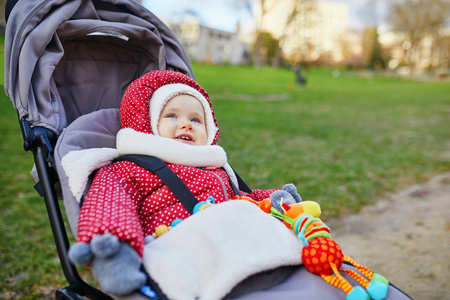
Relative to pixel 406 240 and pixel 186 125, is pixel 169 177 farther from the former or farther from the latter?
pixel 406 240

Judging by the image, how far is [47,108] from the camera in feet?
6.39

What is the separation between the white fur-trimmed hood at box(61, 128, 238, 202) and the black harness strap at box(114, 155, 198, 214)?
4cm

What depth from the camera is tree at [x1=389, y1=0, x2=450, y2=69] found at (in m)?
37.1

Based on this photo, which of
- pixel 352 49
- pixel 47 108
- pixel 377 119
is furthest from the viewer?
pixel 352 49

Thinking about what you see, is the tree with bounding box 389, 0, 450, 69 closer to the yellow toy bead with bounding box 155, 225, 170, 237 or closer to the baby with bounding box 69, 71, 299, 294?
the baby with bounding box 69, 71, 299, 294

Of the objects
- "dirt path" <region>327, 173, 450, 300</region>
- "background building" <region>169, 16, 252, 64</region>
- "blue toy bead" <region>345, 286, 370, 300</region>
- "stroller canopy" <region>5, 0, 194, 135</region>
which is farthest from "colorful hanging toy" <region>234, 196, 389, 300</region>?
"background building" <region>169, 16, 252, 64</region>

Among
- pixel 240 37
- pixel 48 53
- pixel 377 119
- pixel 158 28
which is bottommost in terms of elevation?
pixel 377 119

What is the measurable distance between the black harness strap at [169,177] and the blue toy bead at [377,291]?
730 mm

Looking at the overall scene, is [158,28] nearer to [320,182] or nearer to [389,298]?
[389,298]

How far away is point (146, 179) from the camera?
5.63 feet

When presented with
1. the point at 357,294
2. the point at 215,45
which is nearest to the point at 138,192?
the point at 357,294

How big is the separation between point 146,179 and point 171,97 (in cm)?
48

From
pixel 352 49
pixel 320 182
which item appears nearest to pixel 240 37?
pixel 352 49

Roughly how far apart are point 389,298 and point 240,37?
60.0 metres
